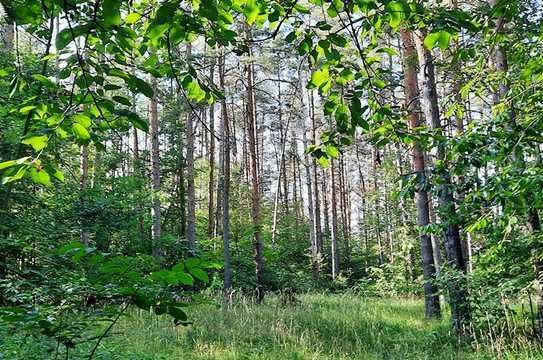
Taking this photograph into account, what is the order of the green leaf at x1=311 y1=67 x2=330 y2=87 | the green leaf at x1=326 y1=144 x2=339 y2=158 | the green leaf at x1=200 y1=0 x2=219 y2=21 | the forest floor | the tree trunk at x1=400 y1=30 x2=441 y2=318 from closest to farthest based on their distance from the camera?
1. the green leaf at x1=200 y1=0 x2=219 y2=21
2. the green leaf at x1=311 y1=67 x2=330 y2=87
3. the green leaf at x1=326 y1=144 x2=339 y2=158
4. the forest floor
5. the tree trunk at x1=400 y1=30 x2=441 y2=318

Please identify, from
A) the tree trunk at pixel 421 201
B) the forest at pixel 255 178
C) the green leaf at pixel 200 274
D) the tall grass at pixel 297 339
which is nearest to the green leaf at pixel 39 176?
the forest at pixel 255 178

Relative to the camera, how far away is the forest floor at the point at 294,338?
5586 mm

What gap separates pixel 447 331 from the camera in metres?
6.95

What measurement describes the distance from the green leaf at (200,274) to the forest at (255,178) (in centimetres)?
1

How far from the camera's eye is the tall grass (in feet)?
18.3

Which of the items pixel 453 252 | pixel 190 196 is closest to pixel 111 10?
pixel 453 252

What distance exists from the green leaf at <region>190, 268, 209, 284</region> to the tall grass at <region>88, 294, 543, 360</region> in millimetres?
2942

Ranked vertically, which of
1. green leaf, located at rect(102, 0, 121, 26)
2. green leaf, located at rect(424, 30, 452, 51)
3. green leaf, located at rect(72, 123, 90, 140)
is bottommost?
green leaf, located at rect(72, 123, 90, 140)

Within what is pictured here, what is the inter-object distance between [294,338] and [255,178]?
20.5 ft

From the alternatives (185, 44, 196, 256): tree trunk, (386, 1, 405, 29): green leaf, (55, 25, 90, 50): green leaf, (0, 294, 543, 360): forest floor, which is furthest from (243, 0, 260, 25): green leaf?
(185, 44, 196, 256): tree trunk

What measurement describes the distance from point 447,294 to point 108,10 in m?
6.91

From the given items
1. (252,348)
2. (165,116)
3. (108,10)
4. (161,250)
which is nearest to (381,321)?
(252,348)

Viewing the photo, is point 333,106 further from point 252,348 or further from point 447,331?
point 447,331

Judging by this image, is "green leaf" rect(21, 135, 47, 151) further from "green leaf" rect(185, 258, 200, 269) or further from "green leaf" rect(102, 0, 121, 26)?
"green leaf" rect(185, 258, 200, 269)
